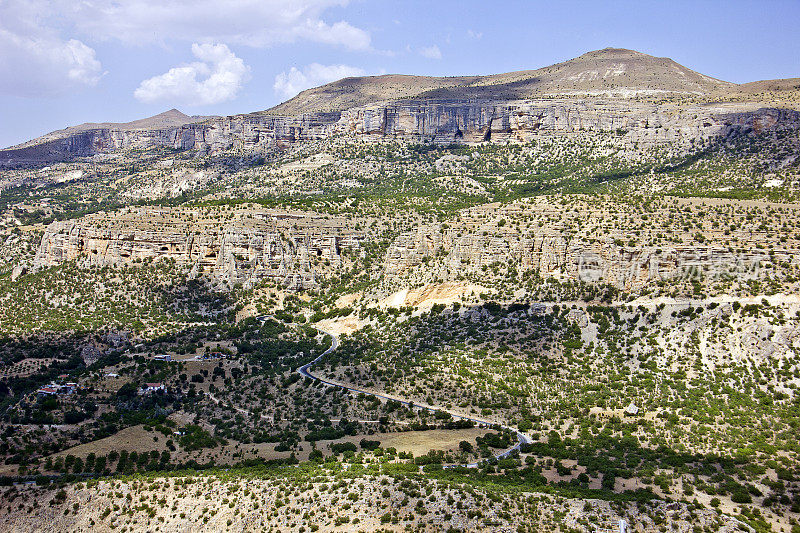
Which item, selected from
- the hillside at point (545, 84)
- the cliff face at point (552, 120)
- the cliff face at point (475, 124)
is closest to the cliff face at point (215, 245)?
the cliff face at point (552, 120)

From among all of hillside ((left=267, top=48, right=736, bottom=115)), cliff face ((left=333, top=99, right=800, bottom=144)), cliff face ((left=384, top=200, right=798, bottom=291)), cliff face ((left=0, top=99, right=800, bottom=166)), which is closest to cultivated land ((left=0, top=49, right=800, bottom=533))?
cliff face ((left=384, top=200, right=798, bottom=291))

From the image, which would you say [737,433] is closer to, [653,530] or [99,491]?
[653,530]

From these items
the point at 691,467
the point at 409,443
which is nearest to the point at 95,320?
the point at 409,443

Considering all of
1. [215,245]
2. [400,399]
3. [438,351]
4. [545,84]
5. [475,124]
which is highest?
[545,84]

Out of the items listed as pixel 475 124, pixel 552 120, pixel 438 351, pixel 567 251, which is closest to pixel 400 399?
pixel 438 351

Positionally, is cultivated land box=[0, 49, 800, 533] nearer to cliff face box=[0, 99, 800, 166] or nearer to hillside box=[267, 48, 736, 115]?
cliff face box=[0, 99, 800, 166]

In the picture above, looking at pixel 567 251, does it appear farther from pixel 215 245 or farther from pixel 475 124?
pixel 475 124
